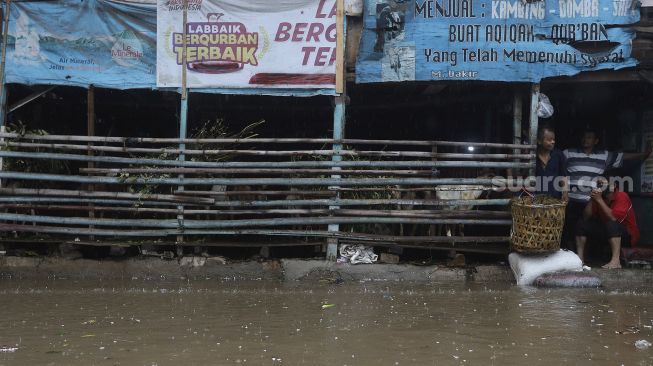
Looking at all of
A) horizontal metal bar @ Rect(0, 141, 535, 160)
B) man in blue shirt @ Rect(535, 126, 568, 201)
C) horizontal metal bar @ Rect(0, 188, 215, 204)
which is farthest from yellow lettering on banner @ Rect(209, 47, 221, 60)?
man in blue shirt @ Rect(535, 126, 568, 201)

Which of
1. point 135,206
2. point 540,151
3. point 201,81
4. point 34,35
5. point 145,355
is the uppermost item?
point 34,35

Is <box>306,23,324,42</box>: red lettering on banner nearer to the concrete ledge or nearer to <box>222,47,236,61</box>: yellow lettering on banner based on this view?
<box>222,47,236,61</box>: yellow lettering on banner

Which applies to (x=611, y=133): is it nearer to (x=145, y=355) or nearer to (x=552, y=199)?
(x=552, y=199)

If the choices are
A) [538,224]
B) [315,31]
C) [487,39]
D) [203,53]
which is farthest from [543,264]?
[203,53]

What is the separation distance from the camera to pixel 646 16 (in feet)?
27.0

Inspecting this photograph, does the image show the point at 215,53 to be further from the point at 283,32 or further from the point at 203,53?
the point at 283,32

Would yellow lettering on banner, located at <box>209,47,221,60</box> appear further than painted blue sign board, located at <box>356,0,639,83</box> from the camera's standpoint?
Yes

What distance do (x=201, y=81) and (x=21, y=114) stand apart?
347cm

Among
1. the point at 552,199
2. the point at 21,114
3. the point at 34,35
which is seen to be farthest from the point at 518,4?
the point at 21,114

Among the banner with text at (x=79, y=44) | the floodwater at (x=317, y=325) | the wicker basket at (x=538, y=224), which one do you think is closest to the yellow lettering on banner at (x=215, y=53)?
the banner with text at (x=79, y=44)

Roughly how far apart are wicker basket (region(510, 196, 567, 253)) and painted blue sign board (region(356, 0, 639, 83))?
5.48 ft

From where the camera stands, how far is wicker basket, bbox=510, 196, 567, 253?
7.56 metres

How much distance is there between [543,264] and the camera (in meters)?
7.83

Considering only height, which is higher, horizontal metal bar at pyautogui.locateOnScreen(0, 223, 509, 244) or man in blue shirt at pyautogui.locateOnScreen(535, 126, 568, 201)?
man in blue shirt at pyautogui.locateOnScreen(535, 126, 568, 201)
